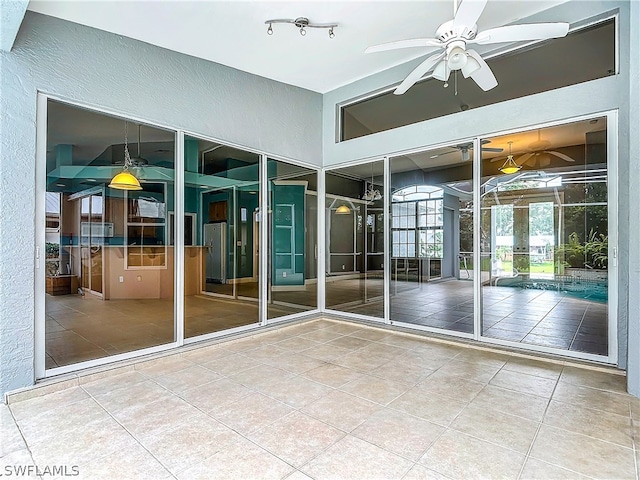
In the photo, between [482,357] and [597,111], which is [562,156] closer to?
[597,111]

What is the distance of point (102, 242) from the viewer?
6.62 metres

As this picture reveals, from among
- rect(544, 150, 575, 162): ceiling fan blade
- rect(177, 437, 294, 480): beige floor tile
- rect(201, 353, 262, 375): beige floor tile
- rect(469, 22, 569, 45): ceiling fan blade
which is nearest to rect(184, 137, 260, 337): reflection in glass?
rect(201, 353, 262, 375): beige floor tile

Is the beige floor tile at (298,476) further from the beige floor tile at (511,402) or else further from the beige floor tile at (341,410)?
the beige floor tile at (511,402)

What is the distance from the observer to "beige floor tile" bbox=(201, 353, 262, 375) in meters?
3.50

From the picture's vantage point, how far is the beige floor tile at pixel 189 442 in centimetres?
205

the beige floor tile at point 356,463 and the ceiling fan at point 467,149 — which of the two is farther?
the ceiling fan at point 467,149

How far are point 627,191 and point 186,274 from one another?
4910 mm

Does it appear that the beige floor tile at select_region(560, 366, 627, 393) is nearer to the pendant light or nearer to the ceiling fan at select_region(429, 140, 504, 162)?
the ceiling fan at select_region(429, 140, 504, 162)

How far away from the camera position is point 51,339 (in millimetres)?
3727

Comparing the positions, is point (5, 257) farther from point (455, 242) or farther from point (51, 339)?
point (455, 242)

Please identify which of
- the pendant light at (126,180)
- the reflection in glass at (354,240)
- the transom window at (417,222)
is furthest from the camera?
the reflection in glass at (354,240)

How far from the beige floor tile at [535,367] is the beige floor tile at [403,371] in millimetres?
852

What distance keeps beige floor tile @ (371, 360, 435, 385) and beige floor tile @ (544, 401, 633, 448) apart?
1.04m

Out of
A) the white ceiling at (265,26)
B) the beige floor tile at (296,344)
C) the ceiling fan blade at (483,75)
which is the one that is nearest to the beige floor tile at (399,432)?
the beige floor tile at (296,344)
